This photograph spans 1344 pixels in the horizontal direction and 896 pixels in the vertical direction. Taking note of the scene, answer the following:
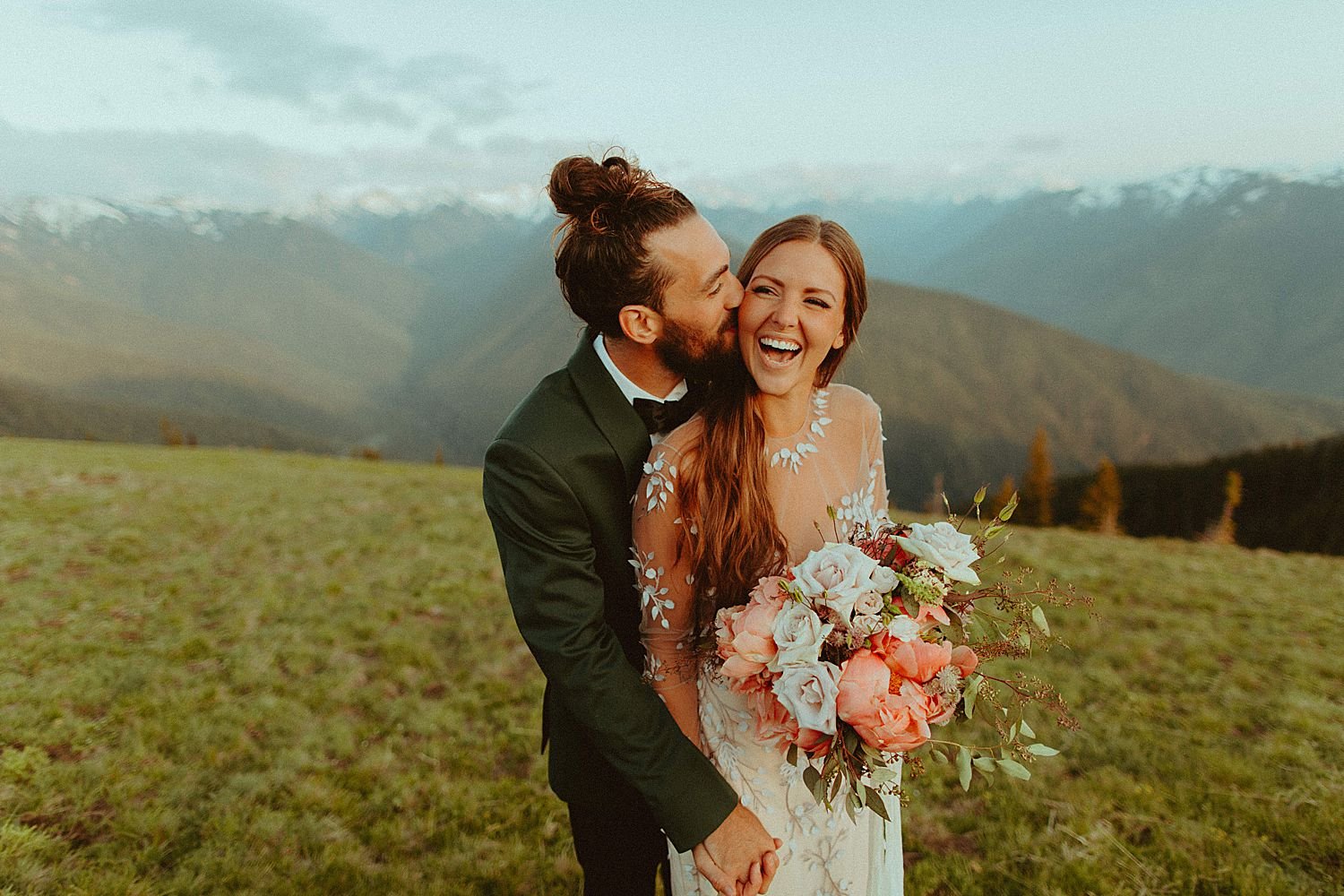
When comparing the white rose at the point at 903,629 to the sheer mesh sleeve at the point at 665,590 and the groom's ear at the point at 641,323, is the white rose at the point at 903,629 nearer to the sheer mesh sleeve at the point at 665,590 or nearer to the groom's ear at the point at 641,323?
the sheer mesh sleeve at the point at 665,590

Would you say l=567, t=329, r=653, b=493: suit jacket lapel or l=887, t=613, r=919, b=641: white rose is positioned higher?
l=567, t=329, r=653, b=493: suit jacket lapel

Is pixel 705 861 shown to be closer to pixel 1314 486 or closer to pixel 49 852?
pixel 49 852

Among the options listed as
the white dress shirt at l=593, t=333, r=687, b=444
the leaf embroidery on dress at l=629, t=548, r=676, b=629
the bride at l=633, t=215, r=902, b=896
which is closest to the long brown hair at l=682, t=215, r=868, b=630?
the bride at l=633, t=215, r=902, b=896

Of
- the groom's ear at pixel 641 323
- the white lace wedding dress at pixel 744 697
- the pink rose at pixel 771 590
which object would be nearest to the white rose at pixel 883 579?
the pink rose at pixel 771 590

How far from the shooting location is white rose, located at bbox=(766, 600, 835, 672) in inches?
79.3

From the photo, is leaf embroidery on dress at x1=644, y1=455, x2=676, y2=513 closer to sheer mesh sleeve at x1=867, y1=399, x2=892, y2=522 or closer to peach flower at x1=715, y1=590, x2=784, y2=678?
peach flower at x1=715, y1=590, x2=784, y2=678

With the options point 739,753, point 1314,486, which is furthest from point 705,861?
point 1314,486

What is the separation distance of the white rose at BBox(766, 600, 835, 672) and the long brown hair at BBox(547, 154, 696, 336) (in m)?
1.18

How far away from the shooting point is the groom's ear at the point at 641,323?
2557mm

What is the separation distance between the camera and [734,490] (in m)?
2.53

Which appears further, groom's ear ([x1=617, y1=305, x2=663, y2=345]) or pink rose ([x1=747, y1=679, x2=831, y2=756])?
groom's ear ([x1=617, y1=305, x2=663, y2=345])

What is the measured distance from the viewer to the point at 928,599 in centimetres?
206

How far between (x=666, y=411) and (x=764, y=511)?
0.56 m

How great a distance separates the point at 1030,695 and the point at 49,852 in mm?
5450
